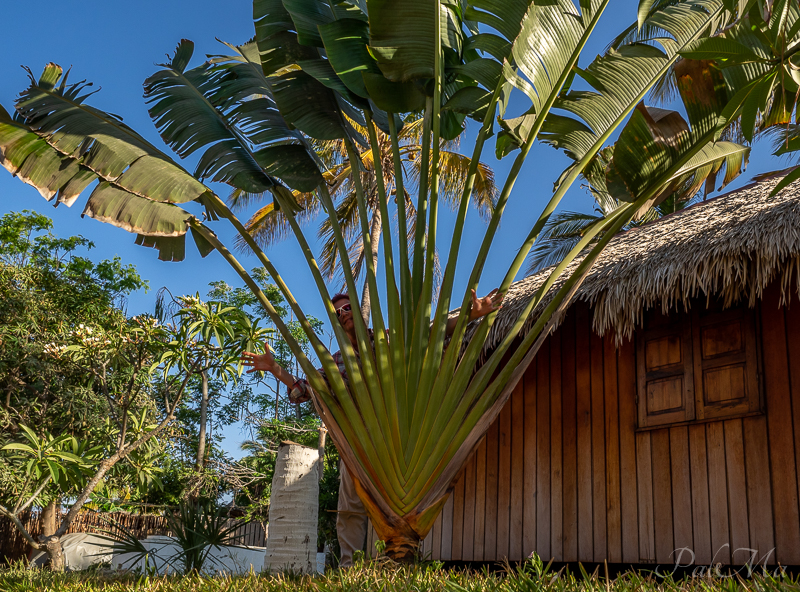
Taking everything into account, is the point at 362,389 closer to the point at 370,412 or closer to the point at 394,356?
the point at 370,412

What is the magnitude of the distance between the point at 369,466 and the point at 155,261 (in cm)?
271

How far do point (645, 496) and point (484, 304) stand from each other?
6.34ft

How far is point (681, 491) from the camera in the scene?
435cm

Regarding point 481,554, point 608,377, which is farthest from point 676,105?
point 481,554

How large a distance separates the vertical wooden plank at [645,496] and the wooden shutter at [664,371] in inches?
5.8

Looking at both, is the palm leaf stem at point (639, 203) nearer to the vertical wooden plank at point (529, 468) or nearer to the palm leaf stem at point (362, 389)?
the palm leaf stem at point (362, 389)

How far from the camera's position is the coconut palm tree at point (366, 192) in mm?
12672

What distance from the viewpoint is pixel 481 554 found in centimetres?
561

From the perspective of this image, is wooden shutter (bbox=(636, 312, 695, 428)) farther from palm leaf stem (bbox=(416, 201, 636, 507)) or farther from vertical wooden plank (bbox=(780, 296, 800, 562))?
palm leaf stem (bbox=(416, 201, 636, 507))

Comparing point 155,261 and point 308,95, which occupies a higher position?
point 308,95

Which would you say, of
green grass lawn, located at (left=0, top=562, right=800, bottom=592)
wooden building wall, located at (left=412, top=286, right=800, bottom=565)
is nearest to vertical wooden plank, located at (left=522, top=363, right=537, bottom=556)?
Answer: wooden building wall, located at (left=412, top=286, right=800, bottom=565)

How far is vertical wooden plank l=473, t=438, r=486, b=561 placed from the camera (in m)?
5.64

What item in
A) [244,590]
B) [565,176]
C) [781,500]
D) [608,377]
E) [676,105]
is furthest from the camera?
[676,105]

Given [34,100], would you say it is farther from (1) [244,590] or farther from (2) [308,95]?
(1) [244,590]
